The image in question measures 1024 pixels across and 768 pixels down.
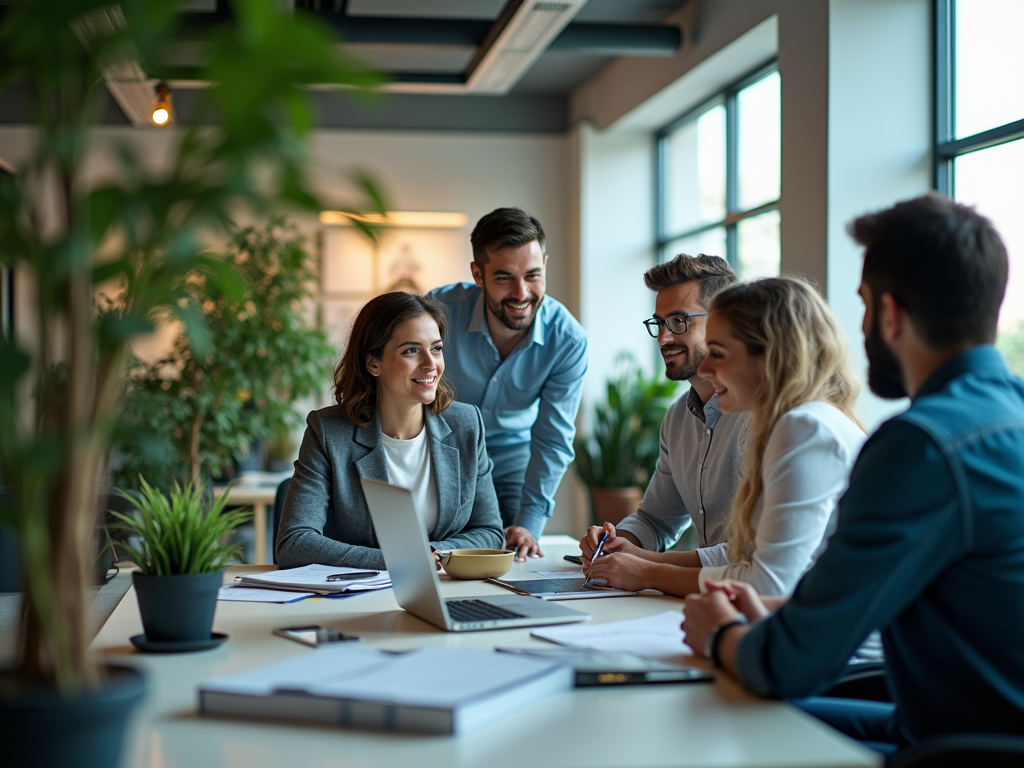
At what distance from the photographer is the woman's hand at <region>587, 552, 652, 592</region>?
1970 mm

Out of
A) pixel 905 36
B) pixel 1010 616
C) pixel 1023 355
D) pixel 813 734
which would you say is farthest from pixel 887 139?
pixel 813 734

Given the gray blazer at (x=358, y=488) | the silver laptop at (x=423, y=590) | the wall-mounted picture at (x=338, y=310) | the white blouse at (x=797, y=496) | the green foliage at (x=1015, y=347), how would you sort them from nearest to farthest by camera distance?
the silver laptop at (x=423, y=590) → the white blouse at (x=797, y=496) → the gray blazer at (x=358, y=488) → the green foliage at (x=1015, y=347) → the wall-mounted picture at (x=338, y=310)

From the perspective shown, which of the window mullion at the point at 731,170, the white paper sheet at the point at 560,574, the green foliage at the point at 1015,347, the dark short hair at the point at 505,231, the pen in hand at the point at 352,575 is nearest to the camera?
the pen in hand at the point at 352,575

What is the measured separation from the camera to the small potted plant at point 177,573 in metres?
1.50

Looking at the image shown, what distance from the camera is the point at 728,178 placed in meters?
5.99

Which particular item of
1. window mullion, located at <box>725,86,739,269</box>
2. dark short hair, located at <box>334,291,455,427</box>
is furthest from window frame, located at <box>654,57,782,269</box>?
dark short hair, located at <box>334,291,455,427</box>

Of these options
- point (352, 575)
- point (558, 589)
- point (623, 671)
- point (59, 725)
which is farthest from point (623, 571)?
point (59, 725)

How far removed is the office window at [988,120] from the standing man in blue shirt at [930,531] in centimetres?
255

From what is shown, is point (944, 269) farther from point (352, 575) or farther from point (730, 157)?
point (730, 157)

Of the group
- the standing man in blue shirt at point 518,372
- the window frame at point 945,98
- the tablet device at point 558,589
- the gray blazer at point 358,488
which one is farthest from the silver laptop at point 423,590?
the window frame at point 945,98

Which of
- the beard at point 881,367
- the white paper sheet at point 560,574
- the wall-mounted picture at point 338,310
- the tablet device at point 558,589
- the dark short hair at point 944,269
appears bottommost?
the white paper sheet at point 560,574

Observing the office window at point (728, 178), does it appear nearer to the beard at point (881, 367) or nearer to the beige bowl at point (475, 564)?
the beige bowl at point (475, 564)

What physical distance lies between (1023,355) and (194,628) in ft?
10.7

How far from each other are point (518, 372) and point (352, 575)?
1.40m
